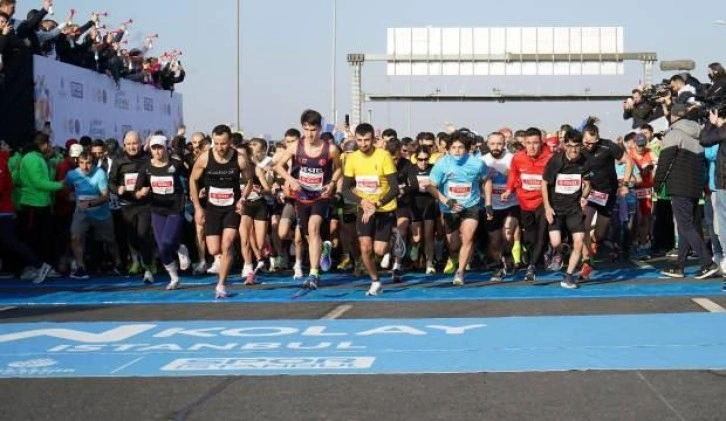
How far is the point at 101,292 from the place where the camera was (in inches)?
516

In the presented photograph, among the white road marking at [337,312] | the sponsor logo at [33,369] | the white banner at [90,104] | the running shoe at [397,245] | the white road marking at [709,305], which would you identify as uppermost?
the white banner at [90,104]

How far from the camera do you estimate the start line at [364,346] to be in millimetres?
7363

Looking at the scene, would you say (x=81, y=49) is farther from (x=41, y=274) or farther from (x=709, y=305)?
(x=709, y=305)

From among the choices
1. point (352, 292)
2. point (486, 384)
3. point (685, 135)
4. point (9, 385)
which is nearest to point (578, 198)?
point (685, 135)

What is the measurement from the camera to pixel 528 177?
13.6m

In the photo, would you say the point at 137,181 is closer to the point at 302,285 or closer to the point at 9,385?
the point at 302,285

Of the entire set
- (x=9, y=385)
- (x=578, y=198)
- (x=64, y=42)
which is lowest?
(x=9, y=385)

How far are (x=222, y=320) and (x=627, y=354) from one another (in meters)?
4.05

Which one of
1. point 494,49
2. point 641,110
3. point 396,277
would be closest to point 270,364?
point 396,277

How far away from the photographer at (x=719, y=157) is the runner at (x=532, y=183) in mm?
2105

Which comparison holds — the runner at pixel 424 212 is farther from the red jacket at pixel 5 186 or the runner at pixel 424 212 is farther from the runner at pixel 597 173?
the red jacket at pixel 5 186

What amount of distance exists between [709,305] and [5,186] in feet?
29.0

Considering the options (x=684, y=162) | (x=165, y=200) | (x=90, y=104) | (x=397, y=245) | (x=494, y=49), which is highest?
(x=494, y=49)

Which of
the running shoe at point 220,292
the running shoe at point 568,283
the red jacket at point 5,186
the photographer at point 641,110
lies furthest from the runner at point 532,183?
the photographer at point 641,110
